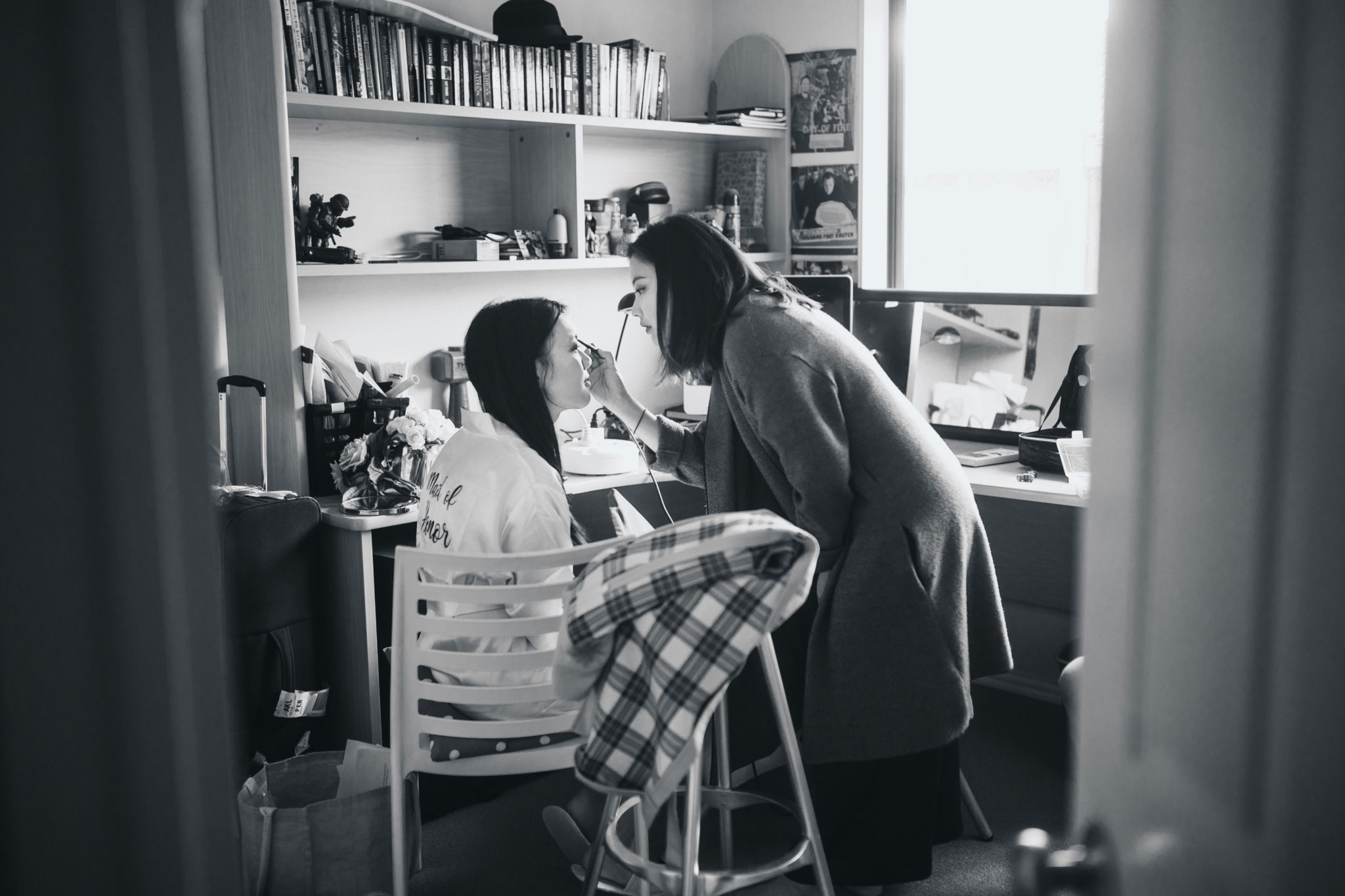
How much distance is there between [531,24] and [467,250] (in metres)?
0.62

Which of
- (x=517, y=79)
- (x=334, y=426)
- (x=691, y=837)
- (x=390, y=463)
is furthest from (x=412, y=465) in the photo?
(x=691, y=837)

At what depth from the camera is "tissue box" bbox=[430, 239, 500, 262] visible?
10.1ft

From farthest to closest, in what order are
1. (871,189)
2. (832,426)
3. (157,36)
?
1. (871,189)
2. (832,426)
3. (157,36)

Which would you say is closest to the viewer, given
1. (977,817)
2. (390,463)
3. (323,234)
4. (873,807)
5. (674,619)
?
(674,619)

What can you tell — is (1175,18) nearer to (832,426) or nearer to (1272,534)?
(1272,534)

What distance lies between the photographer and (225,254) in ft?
8.59

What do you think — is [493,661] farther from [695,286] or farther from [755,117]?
[755,117]

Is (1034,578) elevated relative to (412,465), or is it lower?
lower

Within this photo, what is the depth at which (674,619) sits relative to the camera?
123cm

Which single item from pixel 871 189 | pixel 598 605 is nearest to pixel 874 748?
pixel 598 605

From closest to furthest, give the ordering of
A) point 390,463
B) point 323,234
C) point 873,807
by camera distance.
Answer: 1. point 873,807
2. point 390,463
3. point 323,234

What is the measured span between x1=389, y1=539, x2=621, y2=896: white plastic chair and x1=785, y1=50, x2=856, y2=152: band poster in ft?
8.14

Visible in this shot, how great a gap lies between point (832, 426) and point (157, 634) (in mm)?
1537

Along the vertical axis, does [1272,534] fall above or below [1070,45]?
below
